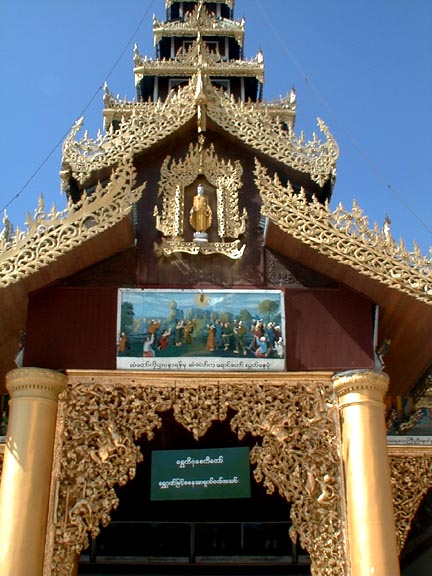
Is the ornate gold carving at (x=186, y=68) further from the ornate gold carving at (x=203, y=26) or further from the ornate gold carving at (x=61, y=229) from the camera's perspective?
the ornate gold carving at (x=61, y=229)

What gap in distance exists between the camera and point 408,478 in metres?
7.97

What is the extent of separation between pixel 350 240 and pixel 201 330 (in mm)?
1949

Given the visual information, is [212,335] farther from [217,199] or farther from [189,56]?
[189,56]

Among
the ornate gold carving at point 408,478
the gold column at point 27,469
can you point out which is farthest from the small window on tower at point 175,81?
the ornate gold carving at point 408,478

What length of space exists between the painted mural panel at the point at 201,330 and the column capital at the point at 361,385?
2.30 feet

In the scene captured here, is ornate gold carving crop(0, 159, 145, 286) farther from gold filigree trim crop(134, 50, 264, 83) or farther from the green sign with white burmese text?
gold filigree trim crop(134, 50, 264, 83)

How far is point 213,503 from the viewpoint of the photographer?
1145 cm

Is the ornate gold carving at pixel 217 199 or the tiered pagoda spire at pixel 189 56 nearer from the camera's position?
the ornate gold carving at pixel 217 199

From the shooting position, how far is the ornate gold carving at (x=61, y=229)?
7.91 meters

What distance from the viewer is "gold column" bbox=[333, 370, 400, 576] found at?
705cm

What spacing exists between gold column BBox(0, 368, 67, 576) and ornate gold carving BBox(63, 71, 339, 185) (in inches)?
109

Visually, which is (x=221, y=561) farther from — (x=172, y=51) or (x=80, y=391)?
(x=172, y=51)

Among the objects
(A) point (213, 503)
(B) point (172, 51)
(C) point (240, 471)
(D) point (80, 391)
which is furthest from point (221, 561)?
(B) point (172, 51)

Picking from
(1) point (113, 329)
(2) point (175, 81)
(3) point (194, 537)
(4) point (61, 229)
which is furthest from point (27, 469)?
(2) point (175, 81)
